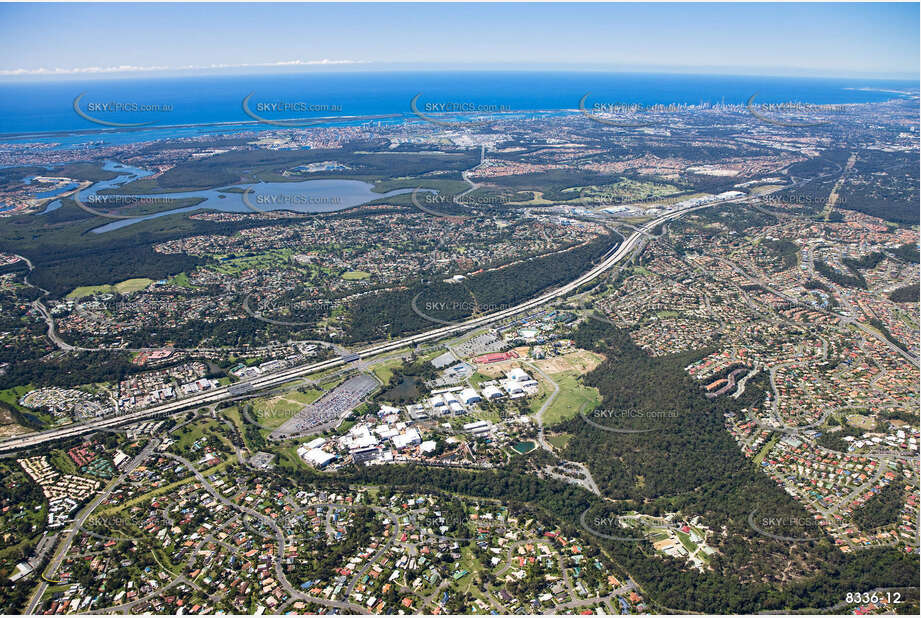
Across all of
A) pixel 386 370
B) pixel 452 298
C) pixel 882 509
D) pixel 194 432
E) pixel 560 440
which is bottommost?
pixel 560 440

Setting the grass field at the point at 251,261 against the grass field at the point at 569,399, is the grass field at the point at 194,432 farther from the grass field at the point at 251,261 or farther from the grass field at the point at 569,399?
the grass field at the point at 251,261

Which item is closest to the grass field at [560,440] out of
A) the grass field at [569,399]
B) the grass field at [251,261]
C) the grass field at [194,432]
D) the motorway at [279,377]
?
the grass field at [569,399]

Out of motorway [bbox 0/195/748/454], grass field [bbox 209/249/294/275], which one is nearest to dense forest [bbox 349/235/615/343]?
motorway [bbox 0/195/748/454]

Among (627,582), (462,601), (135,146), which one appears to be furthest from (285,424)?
(135,146)

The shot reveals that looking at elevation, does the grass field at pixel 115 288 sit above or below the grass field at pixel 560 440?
above

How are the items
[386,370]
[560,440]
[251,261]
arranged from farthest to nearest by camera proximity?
[251,261] < [386,370] < [560,440]

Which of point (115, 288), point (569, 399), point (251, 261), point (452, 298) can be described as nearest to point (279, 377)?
point (452, 298)

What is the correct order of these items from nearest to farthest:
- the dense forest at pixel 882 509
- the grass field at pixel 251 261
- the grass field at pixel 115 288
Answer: the dense forest at pixel 882 509, the grass field at pixel 115 288, the grass field at pixel 251 261

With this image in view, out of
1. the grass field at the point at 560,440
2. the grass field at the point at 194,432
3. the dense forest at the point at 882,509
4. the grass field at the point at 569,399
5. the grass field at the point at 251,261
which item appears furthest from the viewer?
the grass field at the point at 251,261

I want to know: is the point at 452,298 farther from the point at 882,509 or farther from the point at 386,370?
the point at 882,509

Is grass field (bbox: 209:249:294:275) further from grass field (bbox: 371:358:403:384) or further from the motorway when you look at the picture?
grass field (bbox: 371:358:403:384)

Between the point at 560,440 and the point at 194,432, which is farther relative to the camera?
the point at 194,432

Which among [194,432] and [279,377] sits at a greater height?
[279,377]

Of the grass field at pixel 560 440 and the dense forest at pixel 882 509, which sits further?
the grass field at pixel 560 440
